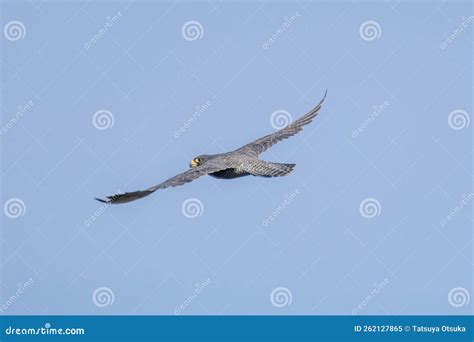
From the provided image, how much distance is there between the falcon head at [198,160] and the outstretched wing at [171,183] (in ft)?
2.83

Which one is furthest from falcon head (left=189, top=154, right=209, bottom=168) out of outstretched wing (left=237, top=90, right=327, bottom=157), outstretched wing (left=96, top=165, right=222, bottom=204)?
outstretched wing (left=237, top=90, right=327, bottom=157)

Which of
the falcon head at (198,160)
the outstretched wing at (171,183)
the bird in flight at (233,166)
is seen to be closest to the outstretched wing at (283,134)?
the bird in flight at (233,166)

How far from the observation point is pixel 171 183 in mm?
22406

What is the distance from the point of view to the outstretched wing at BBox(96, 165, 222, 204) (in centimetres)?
2086

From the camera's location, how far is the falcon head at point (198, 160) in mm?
25248

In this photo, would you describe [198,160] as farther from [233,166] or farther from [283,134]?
[283,134]

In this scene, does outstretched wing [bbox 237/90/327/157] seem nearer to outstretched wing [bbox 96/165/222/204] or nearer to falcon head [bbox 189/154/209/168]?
falcon head [bbox 189/154/209/168]

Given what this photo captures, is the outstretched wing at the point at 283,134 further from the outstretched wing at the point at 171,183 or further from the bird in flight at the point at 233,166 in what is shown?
the outstretched wing at the point at 171,183

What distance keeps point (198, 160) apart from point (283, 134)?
12.0ft

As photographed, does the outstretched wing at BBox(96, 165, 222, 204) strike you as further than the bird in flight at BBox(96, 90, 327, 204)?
No

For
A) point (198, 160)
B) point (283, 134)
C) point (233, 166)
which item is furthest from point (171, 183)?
point (283, 134)

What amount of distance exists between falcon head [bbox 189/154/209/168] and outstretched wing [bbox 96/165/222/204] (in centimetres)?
86

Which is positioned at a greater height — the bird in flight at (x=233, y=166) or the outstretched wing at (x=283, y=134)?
the outstretched wing at (x=283, y=134)
